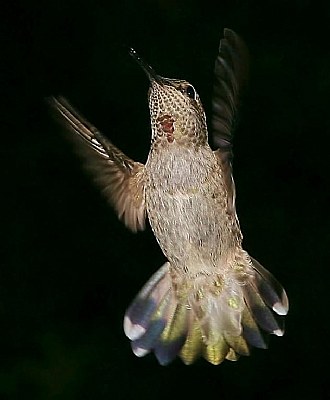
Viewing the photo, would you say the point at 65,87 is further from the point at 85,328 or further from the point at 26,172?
the point at 85,328

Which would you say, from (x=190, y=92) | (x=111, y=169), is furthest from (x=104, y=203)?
(x=190, y=92)

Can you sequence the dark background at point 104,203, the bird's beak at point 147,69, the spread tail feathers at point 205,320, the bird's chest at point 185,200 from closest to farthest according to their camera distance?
the bird's beak at point 147,69 → the bird's chest at point 185,200 → the spread tail feathers at point 205,320 → the dark background at point 104,203

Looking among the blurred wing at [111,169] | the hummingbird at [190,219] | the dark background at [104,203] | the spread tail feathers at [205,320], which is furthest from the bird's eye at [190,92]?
the dark background at [104,203]

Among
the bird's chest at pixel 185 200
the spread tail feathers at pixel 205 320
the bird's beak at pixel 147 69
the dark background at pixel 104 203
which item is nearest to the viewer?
the bird's beak at pixel 147 69

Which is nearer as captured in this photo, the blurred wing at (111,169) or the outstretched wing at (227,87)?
the outstretched wing at (227,87)

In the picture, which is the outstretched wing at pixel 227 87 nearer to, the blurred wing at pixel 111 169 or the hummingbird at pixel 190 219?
the hummingbird at pixel 190 219

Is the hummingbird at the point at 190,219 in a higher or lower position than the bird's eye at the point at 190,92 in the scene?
lower

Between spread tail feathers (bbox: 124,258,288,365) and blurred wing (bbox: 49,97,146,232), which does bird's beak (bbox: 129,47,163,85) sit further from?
spread tail feathers (bbox: 124,258,288,365)
